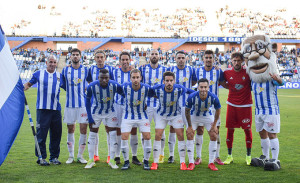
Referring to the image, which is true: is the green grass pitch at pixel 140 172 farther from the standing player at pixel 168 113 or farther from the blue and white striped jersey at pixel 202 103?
the blue and white striped jersey at pixel 202 103

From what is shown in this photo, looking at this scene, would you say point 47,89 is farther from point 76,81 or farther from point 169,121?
point 169,121

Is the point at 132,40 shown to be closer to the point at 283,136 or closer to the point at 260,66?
the point at 283,136

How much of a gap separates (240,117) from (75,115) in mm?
2862

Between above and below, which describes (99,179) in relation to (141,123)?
below

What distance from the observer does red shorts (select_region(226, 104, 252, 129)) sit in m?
6.64

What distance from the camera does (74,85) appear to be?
684 centimetres

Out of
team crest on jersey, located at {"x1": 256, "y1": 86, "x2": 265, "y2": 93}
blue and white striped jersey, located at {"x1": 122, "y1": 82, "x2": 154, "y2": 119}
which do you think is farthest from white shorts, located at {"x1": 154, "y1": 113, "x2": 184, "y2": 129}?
team crest on jersey, located at {"x1": 256, "y1": 86, "x2": 265, "y2": 93}

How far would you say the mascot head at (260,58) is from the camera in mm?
6344

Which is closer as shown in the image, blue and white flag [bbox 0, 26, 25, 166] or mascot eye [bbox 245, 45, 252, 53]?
blue and white flag [bbox 0, 26, 25, 166]

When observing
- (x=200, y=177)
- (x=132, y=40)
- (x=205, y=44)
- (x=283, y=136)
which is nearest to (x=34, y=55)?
(x=132, y=40)

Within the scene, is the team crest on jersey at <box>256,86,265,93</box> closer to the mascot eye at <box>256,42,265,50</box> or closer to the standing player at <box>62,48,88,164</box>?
the mascot eye at <box>256,42,265,50</box>

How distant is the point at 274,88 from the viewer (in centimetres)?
641

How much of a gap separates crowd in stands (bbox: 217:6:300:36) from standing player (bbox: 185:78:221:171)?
39.4 metres

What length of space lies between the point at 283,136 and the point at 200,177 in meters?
4.64
